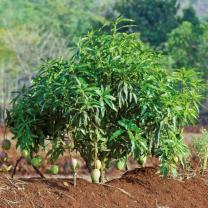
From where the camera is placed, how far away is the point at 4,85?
37938 mm

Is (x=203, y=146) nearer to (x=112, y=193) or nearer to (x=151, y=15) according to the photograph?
(x=112, y=193)

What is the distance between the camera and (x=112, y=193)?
689 centimetres

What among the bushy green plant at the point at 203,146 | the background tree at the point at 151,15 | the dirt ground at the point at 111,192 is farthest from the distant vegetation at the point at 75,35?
the dirt ground at the point at 111,192

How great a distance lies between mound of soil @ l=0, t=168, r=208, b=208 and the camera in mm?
6332

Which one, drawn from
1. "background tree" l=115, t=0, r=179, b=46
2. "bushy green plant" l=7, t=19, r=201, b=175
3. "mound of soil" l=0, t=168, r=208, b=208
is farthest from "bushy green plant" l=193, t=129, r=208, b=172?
"background tree" l=115, t=0, r=179, b=46

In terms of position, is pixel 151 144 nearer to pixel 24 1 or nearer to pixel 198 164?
pixel 198 164

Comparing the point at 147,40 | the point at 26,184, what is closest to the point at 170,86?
the point at 26,184

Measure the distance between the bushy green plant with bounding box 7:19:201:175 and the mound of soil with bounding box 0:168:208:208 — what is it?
0.29 meters

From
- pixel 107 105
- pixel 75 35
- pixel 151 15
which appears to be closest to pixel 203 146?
pixel 107 105

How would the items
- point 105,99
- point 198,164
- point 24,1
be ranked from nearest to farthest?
point 105,99
point 198,164
point 24,1

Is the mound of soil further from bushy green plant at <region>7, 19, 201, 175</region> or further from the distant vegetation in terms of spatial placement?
the distant vegetation

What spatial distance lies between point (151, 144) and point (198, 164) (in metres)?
1.77

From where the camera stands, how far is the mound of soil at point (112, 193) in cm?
633

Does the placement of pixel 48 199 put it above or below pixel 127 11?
above
